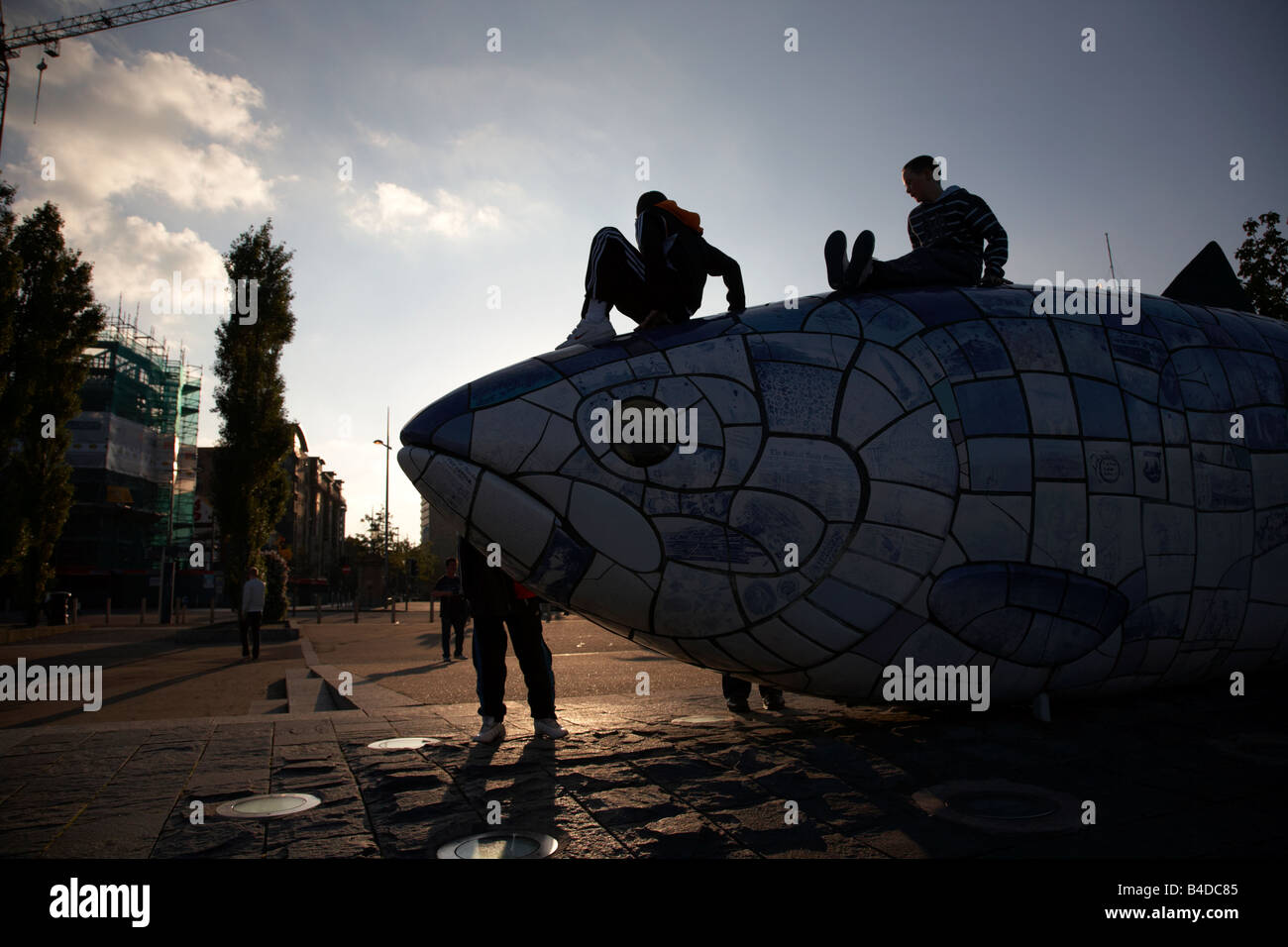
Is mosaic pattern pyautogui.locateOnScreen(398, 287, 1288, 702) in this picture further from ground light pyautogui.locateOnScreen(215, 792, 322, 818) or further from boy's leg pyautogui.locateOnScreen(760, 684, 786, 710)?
boy's leg pyautogui.locateOnScreen(760, 684, 786, 710)

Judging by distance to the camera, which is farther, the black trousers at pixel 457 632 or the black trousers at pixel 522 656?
the black trousers at pixel 457 632

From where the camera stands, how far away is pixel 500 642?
5.71m

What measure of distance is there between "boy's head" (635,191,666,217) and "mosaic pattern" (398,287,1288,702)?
0.88 metres

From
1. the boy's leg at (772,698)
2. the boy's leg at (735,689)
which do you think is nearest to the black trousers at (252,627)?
the boy's leg at (735,689)

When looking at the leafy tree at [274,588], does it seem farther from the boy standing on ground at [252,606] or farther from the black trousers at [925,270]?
the black trousers at [925,270]

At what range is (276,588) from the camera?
22.3 meters

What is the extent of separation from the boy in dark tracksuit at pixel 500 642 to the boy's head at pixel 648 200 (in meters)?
2.43

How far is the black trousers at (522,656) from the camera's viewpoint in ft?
18.2

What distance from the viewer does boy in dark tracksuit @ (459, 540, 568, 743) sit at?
5.36 m

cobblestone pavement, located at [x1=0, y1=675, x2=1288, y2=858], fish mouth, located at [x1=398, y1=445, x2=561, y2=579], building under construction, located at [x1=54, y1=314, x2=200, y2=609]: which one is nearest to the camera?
cobblestone pavement, located at [x1=0, y1=675, x2=1288, y2=858]

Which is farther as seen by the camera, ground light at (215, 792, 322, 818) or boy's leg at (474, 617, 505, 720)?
boy's leg at (474, 617, 505, 720)

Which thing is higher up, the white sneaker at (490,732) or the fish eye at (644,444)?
the fish eye at (644,444)

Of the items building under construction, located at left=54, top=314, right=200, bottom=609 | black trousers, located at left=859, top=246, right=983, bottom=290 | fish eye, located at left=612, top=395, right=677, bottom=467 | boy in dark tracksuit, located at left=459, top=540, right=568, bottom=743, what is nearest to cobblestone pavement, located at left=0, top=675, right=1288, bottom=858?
boy in dark tracksuit, located at left=459, top=540, right=568, bottom=743
